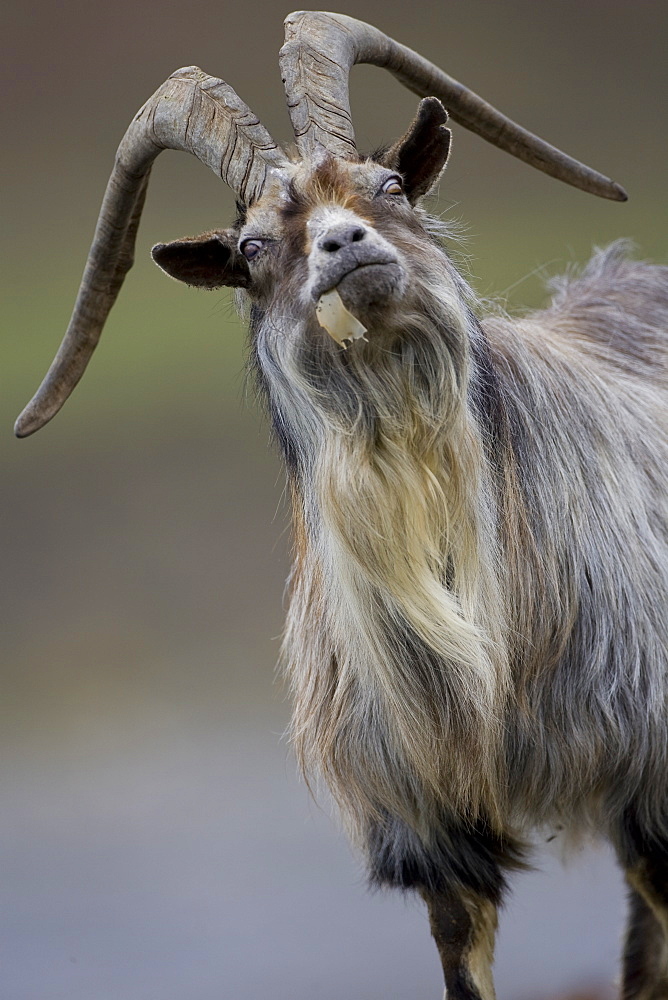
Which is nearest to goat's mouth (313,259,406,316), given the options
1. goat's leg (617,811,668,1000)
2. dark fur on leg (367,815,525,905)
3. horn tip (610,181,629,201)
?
dark fur on leg (367,815,525,905)

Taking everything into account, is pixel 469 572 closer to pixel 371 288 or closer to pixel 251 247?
pixel 371 288

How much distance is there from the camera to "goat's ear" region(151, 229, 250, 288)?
3.33 m

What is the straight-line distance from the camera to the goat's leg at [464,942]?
3561mm

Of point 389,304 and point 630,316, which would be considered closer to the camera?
point 389,304

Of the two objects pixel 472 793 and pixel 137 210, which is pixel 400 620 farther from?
pixel 137 210

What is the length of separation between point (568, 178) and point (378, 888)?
2.44 metres

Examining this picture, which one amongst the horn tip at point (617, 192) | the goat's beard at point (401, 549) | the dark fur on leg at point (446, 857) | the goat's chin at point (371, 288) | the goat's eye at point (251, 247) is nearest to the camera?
the goat's chin at point (371, 288)

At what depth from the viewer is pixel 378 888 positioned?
12.2 ft

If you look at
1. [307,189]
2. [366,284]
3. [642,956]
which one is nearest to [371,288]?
[366,284]

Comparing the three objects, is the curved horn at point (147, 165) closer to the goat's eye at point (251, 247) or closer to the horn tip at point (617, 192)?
the goat's eye at point (251, 247)

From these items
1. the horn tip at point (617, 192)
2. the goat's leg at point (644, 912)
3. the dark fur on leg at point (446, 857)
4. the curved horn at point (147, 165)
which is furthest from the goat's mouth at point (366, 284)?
the horn tip at point (617, 192)

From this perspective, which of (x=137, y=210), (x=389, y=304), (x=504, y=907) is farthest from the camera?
(x=137, y=210)

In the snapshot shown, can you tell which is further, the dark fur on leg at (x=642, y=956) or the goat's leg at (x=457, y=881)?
the dark fur on leg at (x=642, y=956)

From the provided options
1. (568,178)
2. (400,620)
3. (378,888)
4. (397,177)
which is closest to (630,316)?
(568,178)
